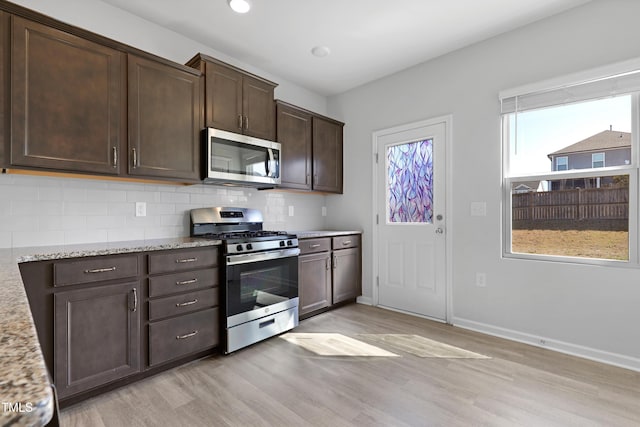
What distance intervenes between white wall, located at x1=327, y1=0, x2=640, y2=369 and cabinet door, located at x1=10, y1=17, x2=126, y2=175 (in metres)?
2.72

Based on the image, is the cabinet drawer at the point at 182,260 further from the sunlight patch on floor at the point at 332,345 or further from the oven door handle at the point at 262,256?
the sunlight patch on floor at the point at 332,345

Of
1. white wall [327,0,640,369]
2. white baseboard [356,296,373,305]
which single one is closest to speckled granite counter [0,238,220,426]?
white wall [327,0,640,369]

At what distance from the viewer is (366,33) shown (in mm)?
2879

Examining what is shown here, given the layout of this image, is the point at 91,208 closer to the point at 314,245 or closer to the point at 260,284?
the point at 260,284

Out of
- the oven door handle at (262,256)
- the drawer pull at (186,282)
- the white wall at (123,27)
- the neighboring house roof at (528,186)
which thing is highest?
the white wall at (123,27)

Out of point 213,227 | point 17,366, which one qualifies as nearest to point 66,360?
point 213,227

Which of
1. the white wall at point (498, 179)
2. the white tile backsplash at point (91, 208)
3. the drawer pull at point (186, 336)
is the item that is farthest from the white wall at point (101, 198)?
the white wall at point (498, 179)

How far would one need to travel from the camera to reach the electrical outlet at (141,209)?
262 centimetres

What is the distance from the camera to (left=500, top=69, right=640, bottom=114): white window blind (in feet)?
7.56

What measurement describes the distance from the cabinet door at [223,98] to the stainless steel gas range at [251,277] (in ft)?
2.69

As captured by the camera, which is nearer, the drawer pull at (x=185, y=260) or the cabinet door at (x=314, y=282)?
the drawer pull at (x=185, y=260)

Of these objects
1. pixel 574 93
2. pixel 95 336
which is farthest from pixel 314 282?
pixel 574 93

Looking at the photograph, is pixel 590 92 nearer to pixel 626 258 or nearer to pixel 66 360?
pixel 626 258

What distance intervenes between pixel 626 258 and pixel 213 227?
334 cm
